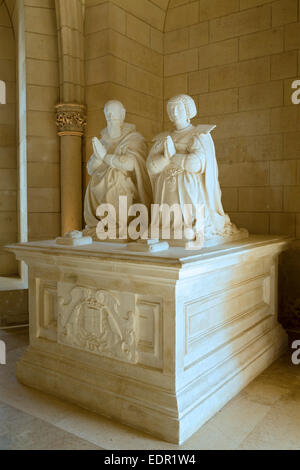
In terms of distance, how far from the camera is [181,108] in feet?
10.5

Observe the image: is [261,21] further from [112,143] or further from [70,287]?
[70,287]

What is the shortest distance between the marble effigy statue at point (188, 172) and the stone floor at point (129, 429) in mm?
1227

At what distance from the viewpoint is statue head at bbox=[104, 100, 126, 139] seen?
3.49 m

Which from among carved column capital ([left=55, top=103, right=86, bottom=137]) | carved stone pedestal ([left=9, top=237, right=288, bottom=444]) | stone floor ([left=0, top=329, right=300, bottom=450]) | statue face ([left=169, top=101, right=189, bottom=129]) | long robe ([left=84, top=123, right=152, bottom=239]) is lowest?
stone floor ([left=0, top=329, right=300, bottom=450])

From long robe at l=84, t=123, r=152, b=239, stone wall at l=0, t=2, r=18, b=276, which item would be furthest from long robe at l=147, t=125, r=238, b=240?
stone wall at l=0, t=2, r=18, b=276

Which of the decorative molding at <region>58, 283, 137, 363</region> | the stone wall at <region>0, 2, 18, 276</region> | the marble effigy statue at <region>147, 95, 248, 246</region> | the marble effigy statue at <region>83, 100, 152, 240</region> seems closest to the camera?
the decorative molding at <region>58, 283, 137, 363</region>

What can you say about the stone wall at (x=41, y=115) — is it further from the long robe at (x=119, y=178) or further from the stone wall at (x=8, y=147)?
the stone wall at (x=8, y=147)

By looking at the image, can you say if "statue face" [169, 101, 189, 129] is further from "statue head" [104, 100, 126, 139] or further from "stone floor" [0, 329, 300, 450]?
"stone floor" [0, 329, 300, 450]

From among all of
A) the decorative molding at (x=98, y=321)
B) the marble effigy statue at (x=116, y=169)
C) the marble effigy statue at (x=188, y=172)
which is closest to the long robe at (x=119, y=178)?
the marble effigy statue at (x=116, y=169)

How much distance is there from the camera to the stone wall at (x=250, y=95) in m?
4.48

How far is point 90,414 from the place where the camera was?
2.76 metres

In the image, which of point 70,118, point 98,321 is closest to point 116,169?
point 98,321

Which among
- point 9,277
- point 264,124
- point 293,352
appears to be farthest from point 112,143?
point 9,277

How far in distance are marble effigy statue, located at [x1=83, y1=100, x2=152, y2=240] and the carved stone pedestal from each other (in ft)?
1.86
